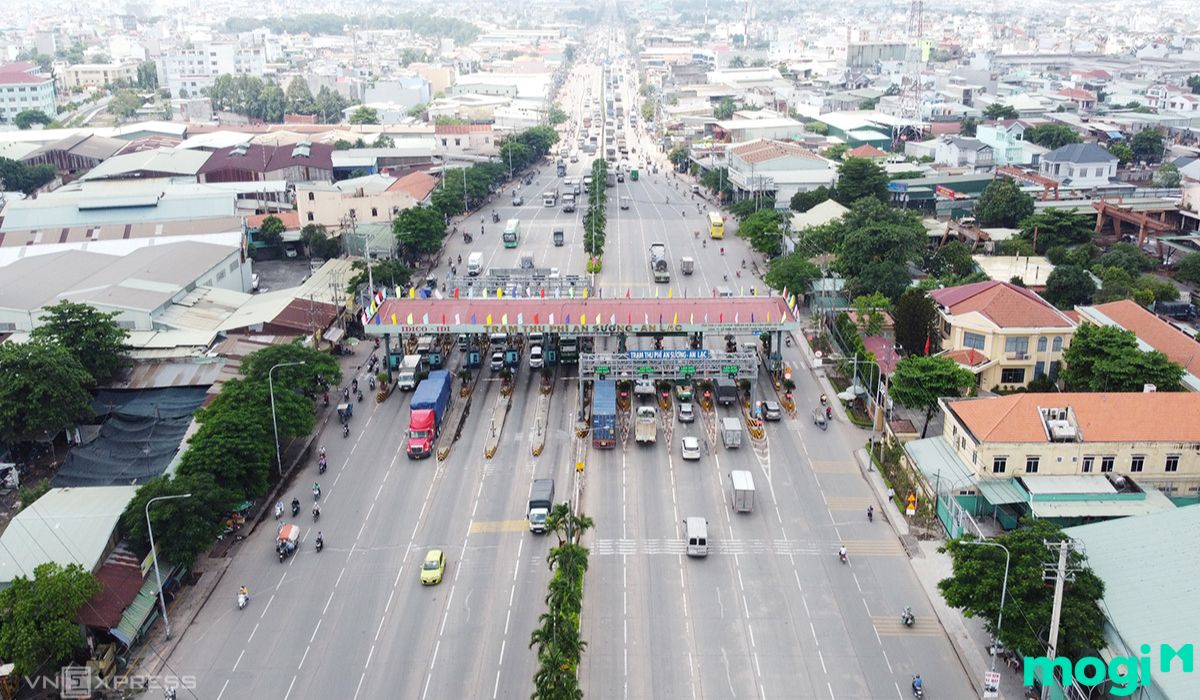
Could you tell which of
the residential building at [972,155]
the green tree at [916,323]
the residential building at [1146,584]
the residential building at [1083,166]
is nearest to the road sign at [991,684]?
the residential building at [1146,584]

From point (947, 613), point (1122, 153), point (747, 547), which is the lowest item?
point (947, 613)

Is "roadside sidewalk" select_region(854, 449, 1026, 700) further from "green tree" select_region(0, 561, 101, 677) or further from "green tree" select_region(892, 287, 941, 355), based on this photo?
"green tree" select_region(0, 561, 101, 677)

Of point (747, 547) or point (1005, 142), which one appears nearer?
point (747, 547)

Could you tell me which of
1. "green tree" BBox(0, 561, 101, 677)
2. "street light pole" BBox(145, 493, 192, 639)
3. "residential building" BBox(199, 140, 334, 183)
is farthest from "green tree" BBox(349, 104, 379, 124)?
"green tree" BBox(0, 561, 101, 677)

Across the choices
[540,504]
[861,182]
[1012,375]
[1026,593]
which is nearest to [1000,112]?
[861,182]

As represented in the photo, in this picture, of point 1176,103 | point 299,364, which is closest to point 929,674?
point 299,364

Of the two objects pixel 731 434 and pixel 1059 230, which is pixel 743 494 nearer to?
pixel 731 434

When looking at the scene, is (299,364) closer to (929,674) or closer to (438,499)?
(438,499)
